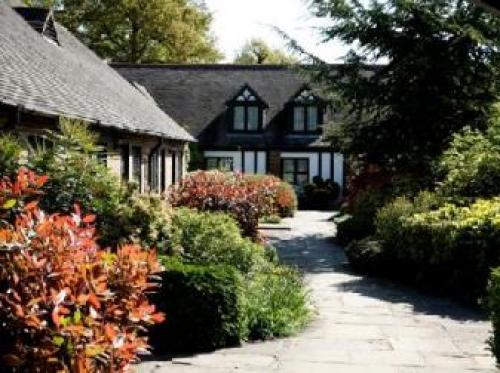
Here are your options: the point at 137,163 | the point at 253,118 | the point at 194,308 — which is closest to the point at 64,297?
the point at 194,308

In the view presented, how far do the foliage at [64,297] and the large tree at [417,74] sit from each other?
1606 cm

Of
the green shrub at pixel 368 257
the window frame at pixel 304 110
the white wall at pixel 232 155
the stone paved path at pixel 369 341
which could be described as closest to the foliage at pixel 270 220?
the green shrub at pixel 368 257

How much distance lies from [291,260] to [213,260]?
6987 millimetres

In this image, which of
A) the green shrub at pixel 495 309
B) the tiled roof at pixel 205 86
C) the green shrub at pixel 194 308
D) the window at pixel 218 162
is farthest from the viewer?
the tiled roof at pixel 205 86

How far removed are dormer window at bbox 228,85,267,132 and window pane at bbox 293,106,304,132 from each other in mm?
1759

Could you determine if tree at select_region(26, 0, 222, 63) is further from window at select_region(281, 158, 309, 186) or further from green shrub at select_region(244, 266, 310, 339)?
green shrub at select_region(244, 266, 310, 339)

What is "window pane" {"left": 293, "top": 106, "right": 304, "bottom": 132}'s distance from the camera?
3809 centimetres

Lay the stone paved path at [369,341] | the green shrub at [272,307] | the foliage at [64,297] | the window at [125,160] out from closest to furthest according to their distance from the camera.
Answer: the foliage at [64,297] < the stone paved path at [369,341] < the green shrub at [272,307] < the window at [125,160]

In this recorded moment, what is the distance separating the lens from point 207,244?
33.3 ft

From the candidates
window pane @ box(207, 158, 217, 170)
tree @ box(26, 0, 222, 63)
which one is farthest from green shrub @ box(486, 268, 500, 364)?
tree @ box(26, 0, 222, 63)

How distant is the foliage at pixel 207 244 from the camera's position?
387 inches

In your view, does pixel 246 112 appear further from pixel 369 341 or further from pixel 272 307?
pixel 369 341

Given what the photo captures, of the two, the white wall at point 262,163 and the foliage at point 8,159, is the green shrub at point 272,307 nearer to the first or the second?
the foliage at point 8,159

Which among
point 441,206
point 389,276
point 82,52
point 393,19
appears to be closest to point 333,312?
point 389,276
